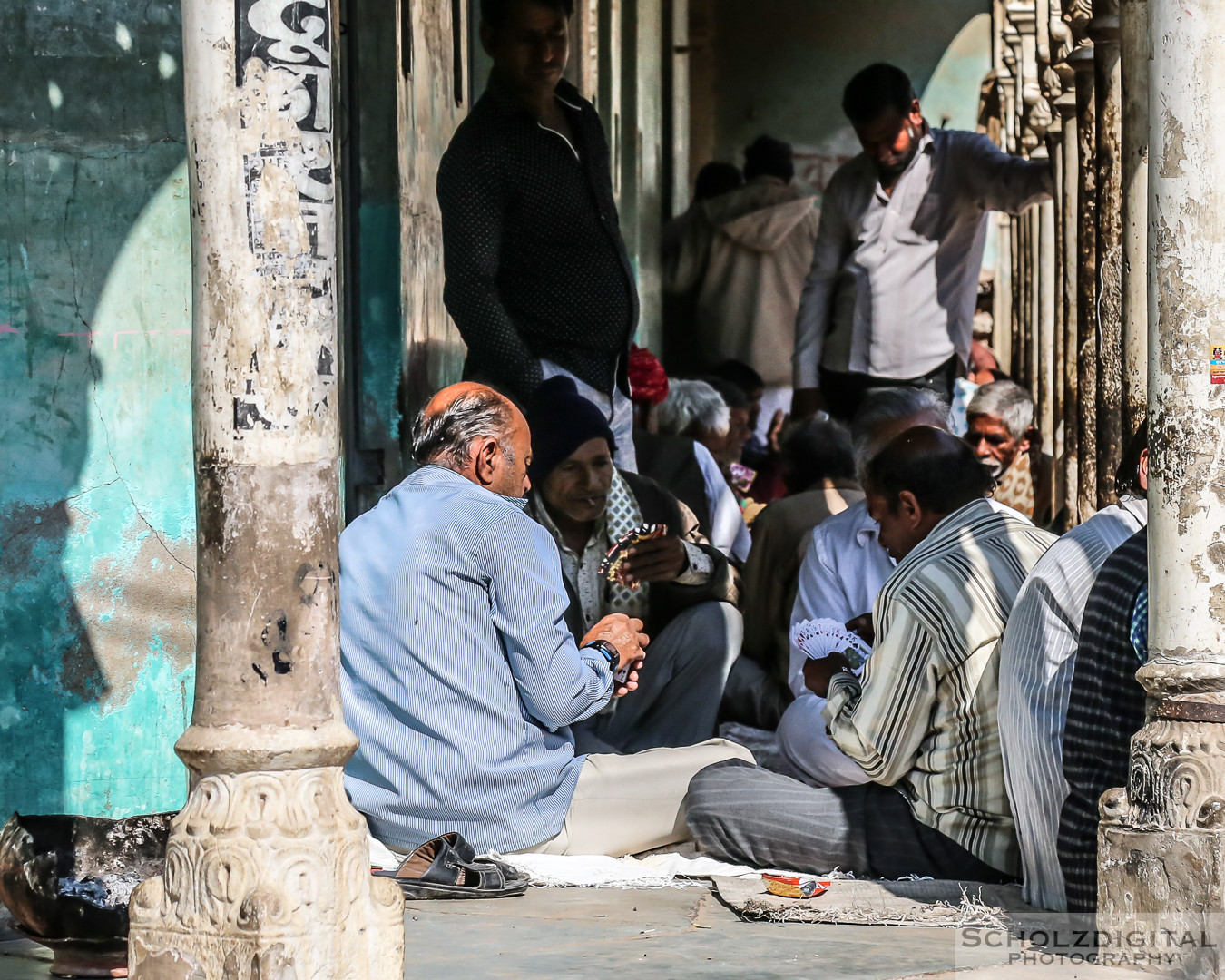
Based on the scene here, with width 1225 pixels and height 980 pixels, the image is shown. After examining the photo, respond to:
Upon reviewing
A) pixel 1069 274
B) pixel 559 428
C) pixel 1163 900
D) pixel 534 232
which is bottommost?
pixel 1163 900

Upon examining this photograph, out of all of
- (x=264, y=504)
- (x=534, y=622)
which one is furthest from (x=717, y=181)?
(x=264, y=504)

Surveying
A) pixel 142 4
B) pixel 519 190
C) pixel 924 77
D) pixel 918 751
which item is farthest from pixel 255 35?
pixel 924 77

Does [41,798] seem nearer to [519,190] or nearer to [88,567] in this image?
[88,567]

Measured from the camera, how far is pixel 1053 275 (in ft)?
45.2

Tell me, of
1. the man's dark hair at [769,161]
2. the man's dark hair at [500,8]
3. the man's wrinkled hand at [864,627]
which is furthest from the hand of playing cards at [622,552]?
the man's dark hair at [769,161]

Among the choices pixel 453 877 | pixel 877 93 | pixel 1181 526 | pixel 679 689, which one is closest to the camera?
pixel 1181 526

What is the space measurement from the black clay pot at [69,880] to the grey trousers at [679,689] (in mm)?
2175

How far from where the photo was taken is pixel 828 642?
4.54m

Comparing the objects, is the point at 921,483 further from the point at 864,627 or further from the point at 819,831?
the point at 819,831

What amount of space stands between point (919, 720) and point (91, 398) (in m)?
2.38

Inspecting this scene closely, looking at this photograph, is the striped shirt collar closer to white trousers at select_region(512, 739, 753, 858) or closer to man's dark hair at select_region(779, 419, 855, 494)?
white trousers at select_region(512, 739, 753, 858)

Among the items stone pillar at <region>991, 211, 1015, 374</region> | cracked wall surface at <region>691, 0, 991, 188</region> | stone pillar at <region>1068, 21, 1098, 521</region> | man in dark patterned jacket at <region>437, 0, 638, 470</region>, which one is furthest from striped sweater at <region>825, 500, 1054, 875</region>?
stone pillar at <region>991, 211, 1015, 374</region>

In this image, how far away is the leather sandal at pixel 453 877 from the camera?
13.3 ft

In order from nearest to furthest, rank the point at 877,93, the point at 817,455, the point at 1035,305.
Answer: the point at 817,455 → the point at 877,93 → the point at 1035,305
